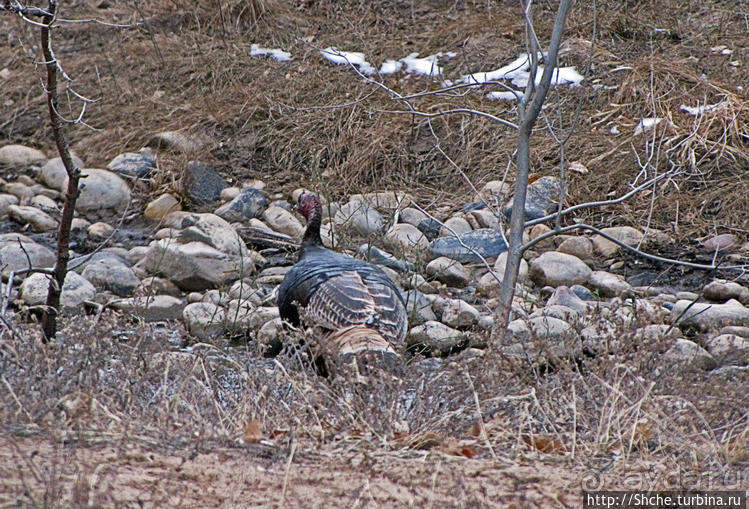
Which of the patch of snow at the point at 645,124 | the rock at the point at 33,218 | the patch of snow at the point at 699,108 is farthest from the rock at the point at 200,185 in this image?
the patch of snow at the point at 699,108

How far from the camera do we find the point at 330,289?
4609 mm

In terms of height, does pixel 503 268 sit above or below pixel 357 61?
below

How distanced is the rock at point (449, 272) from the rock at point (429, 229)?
50 centimetres

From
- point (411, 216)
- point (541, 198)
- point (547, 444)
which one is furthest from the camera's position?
point (411, 216)

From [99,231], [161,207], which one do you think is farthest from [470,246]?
[99,231]

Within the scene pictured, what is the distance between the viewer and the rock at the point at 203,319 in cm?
559

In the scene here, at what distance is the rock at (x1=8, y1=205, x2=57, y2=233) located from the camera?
7414 millimetres

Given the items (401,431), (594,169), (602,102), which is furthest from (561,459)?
(602,102)

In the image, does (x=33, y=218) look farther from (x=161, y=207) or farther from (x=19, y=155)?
(x=19, y=155)

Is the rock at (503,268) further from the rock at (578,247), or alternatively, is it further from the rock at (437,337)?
the rock at (437,337)

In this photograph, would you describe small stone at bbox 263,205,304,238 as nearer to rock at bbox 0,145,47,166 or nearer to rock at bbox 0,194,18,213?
rock at bbox 0,194,18,213

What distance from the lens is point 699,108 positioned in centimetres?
755

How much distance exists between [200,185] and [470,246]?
7.53 ft

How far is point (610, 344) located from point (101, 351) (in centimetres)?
177
